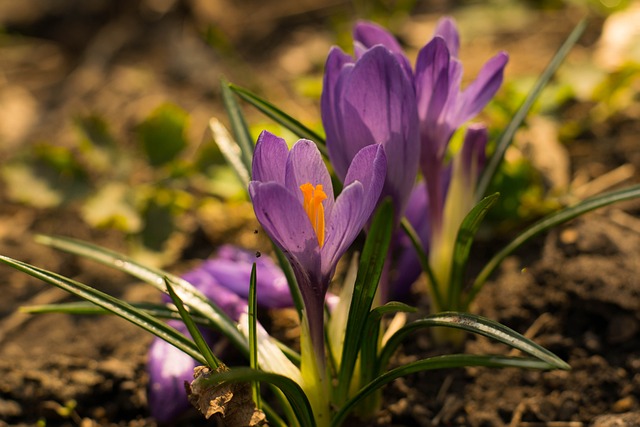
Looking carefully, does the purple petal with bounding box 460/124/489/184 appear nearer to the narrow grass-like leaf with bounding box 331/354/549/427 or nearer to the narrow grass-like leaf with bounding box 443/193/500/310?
the narrow grass-like leaf with bounding box 443/193/500/310

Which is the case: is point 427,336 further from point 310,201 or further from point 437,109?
point 310,201

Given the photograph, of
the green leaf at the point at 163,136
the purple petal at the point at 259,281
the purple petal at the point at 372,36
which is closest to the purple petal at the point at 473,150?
the purple petal at the point at 372,36

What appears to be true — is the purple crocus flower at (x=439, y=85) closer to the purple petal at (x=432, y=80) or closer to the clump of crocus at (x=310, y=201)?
the purple petal at (x=432, y=80)

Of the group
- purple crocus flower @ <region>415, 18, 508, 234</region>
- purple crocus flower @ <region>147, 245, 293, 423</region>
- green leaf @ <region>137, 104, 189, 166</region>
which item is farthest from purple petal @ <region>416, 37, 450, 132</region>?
green leaf @ <region>137, 104, 189, 166</region>

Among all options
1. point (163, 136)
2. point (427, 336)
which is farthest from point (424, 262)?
point (163, 136)

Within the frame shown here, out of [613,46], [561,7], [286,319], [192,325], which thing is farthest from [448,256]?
[561,7]

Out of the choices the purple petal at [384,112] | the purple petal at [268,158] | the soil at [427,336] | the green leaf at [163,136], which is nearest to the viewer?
the purple petal at [268,158]

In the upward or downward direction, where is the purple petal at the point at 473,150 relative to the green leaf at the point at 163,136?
downward
